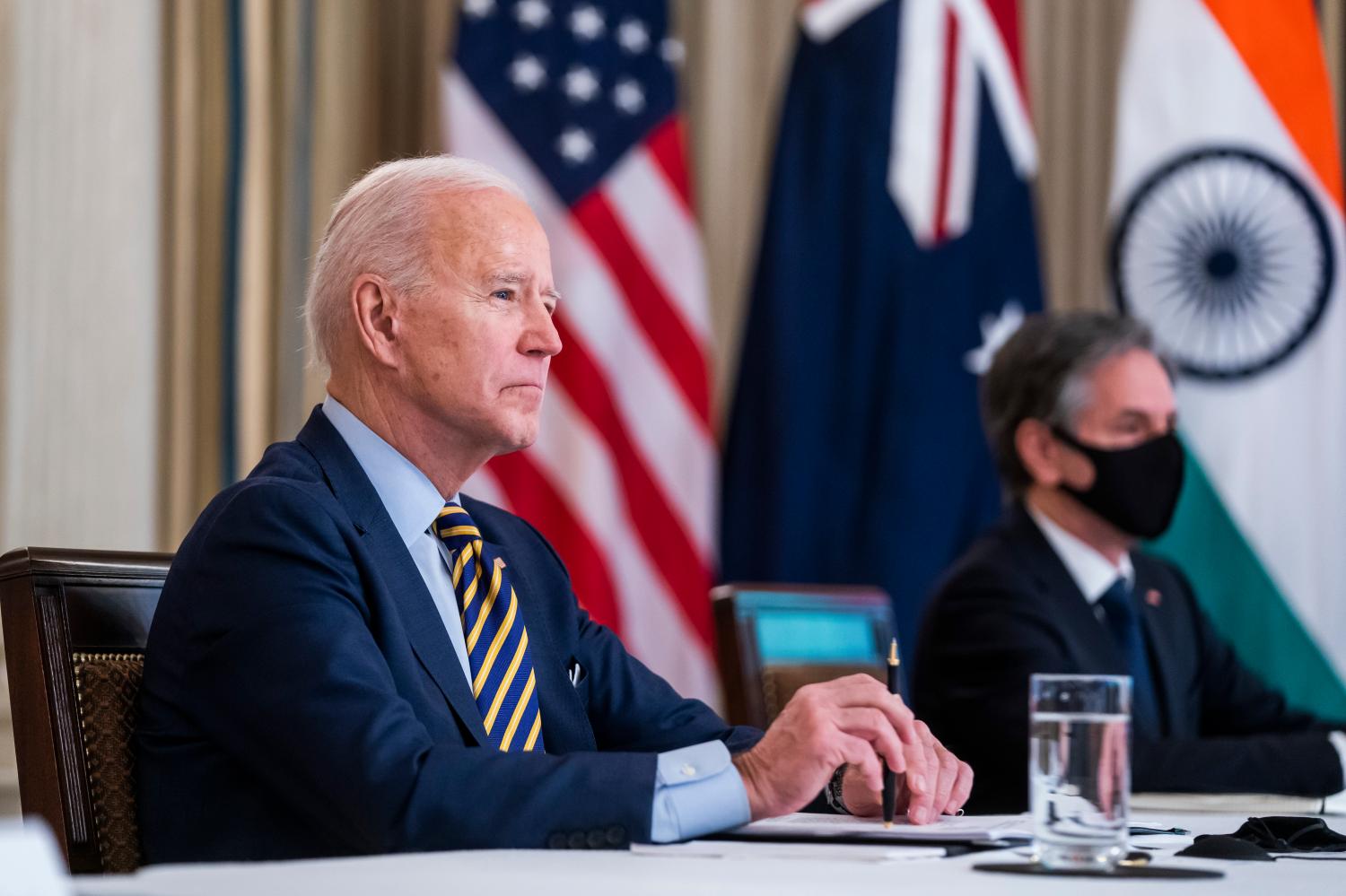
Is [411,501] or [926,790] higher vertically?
[411,501]

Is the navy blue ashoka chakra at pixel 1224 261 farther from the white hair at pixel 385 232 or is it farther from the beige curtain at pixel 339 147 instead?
the white hair at pixel 385 232

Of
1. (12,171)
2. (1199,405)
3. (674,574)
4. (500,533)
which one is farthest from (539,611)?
(1199,405)

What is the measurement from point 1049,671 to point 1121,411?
63 cm

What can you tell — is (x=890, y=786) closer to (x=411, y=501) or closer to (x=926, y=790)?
(x=926, y=790)

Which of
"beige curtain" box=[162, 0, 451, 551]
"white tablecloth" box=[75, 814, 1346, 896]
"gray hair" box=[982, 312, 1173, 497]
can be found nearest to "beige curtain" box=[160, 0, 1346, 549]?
"beige curtain" box=[162, 0, 451, 551]

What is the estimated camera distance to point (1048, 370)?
3.35 m

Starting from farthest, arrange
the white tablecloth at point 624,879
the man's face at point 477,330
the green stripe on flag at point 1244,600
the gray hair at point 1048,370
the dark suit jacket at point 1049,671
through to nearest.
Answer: the green stripe on flag at point 1244,600 < the gray hair at point 1048,370 < the dark suit jacket at point 1049,671 < the man's face at point 477,330 < the white tablecloth at point 624,879

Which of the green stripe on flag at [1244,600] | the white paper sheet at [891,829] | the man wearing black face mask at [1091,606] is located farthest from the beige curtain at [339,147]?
the white paper sheet at [891,829]

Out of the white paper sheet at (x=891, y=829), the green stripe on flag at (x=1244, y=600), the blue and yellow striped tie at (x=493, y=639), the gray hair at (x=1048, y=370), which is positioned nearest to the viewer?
the white paper sheet at (x=891, y=829)

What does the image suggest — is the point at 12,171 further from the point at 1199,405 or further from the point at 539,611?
the point at 1199,405

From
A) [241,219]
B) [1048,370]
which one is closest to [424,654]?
[1048,370]

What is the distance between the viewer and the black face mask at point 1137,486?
3191mm

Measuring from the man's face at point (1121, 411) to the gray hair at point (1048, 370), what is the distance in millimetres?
21

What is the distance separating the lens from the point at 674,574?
4648mm
